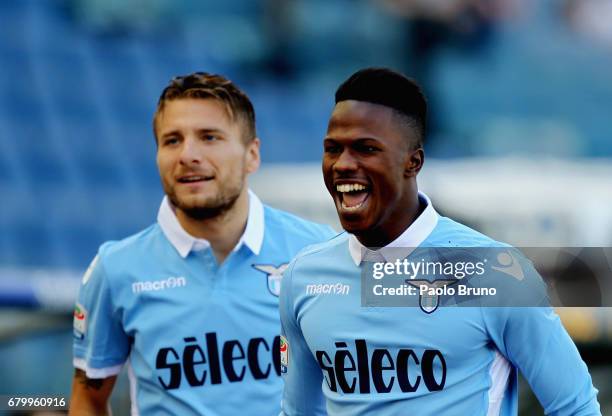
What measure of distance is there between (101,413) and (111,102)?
983cm

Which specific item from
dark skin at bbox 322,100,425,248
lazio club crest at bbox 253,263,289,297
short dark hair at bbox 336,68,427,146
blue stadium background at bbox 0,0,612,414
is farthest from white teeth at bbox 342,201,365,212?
blue stadium background at bbox 0,0,612,414

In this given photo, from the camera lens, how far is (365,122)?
299 centimetres

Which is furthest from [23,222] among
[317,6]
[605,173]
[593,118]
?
[593,118]

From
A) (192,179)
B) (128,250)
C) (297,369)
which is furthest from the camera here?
(128,250)

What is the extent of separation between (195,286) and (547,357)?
57.6 inches

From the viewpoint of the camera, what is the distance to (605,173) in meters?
13.8

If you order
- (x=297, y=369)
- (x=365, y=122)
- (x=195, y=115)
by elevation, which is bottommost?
(x=297, y=369)

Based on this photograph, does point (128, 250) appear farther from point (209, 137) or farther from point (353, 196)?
point (353, 196)

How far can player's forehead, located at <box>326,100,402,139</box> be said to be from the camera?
299cm

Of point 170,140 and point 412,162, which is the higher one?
point 170,140

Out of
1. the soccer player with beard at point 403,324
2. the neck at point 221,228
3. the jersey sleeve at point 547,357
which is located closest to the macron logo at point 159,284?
the neck at point 221,228

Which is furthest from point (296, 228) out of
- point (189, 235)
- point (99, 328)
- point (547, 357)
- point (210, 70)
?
point (210, 70)

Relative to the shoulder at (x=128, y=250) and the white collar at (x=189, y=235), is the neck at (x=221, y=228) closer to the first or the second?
the white collar at (x=189, y=235)

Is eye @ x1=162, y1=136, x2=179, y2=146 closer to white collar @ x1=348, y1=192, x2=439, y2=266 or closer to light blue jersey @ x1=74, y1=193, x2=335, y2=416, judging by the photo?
light blue jersey @ x1=74, y1=193, x2=335, y2=416
